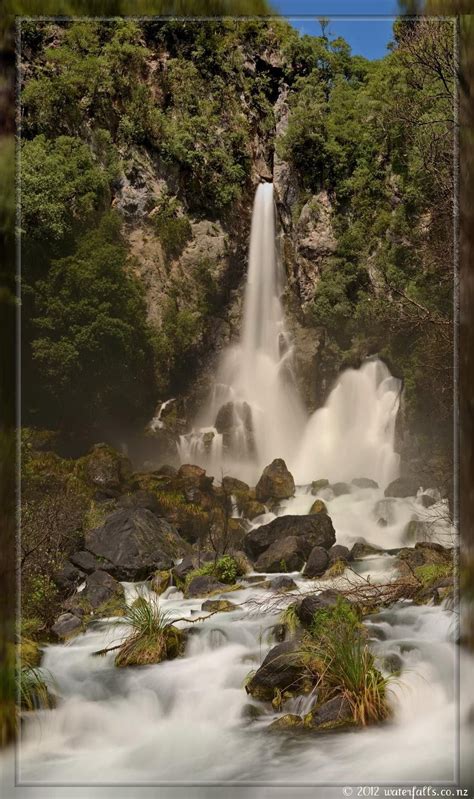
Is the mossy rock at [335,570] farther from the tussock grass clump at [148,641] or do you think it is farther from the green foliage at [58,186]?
the green foliage at [58,186]

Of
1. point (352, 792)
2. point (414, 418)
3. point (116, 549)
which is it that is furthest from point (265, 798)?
point (414, 418)

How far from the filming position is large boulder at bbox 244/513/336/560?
34.6 feet

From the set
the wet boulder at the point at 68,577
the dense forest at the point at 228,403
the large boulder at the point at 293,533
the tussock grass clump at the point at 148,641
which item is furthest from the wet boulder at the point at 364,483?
the tussock grass clump at the point at 148,641

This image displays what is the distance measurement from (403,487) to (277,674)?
821 centimetres

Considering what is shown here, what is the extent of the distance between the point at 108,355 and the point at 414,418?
6.62m

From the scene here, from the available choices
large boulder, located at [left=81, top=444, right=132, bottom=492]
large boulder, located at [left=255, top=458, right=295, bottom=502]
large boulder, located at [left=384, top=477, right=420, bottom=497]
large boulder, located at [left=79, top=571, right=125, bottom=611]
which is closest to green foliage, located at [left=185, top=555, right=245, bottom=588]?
large boulder, located at [left=79, top=571, right=125, bottom=611]

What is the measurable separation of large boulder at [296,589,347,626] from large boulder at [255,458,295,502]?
22.7ft

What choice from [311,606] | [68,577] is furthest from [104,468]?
[311,606]

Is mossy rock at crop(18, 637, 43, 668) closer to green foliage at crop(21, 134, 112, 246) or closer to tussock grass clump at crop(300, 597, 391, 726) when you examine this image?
tussock grass clump at crop(300, 597, 391, 726)

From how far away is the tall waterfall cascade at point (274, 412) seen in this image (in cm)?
1530

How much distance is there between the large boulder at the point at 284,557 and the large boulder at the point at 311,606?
10.3ft

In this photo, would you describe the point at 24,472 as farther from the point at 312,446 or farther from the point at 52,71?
the point at 52,71

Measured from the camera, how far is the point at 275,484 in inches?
541

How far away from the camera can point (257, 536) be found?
10680mm
